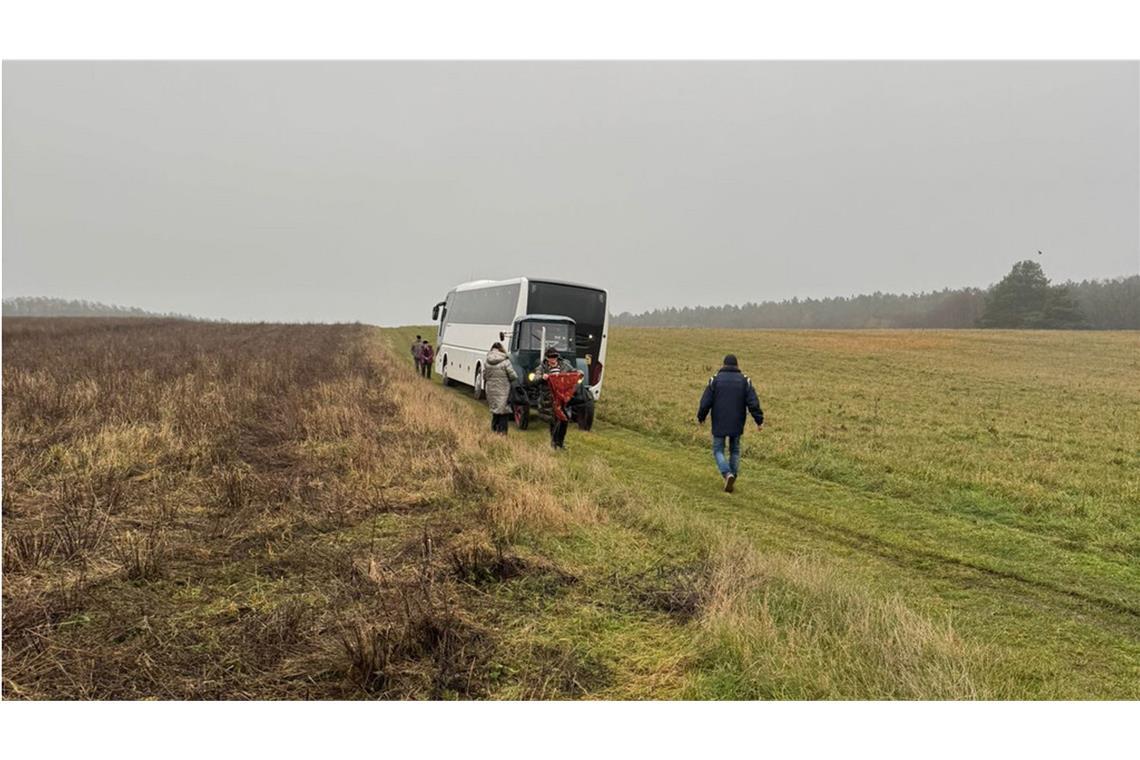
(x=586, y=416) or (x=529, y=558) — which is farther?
(x=586, y=416)

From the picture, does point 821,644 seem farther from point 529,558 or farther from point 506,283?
point 506,283

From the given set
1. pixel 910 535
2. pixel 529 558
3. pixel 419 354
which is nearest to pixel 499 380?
pixel 529 558

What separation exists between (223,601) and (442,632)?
174cm

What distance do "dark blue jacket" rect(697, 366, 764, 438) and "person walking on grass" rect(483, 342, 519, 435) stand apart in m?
3.83

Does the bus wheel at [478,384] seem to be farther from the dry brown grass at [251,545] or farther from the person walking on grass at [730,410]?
the person walking on grass at [730,410]

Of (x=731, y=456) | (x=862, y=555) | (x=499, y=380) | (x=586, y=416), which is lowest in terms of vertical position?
(x=862, y=555)

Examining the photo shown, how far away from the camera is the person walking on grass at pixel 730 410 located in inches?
357

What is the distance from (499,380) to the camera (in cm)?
1170

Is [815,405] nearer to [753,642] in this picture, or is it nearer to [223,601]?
[753,642]

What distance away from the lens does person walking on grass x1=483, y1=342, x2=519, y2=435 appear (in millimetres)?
11570

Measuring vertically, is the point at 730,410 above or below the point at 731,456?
above

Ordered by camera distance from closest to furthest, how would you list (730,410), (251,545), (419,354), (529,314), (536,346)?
(251,545) < (730,410) < (536,346) < (529,314) < (419,354)

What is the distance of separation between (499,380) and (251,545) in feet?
21.5

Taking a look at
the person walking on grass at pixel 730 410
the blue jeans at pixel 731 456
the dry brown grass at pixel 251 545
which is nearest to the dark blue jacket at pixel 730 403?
the person walking on grass at pixel 730 410
